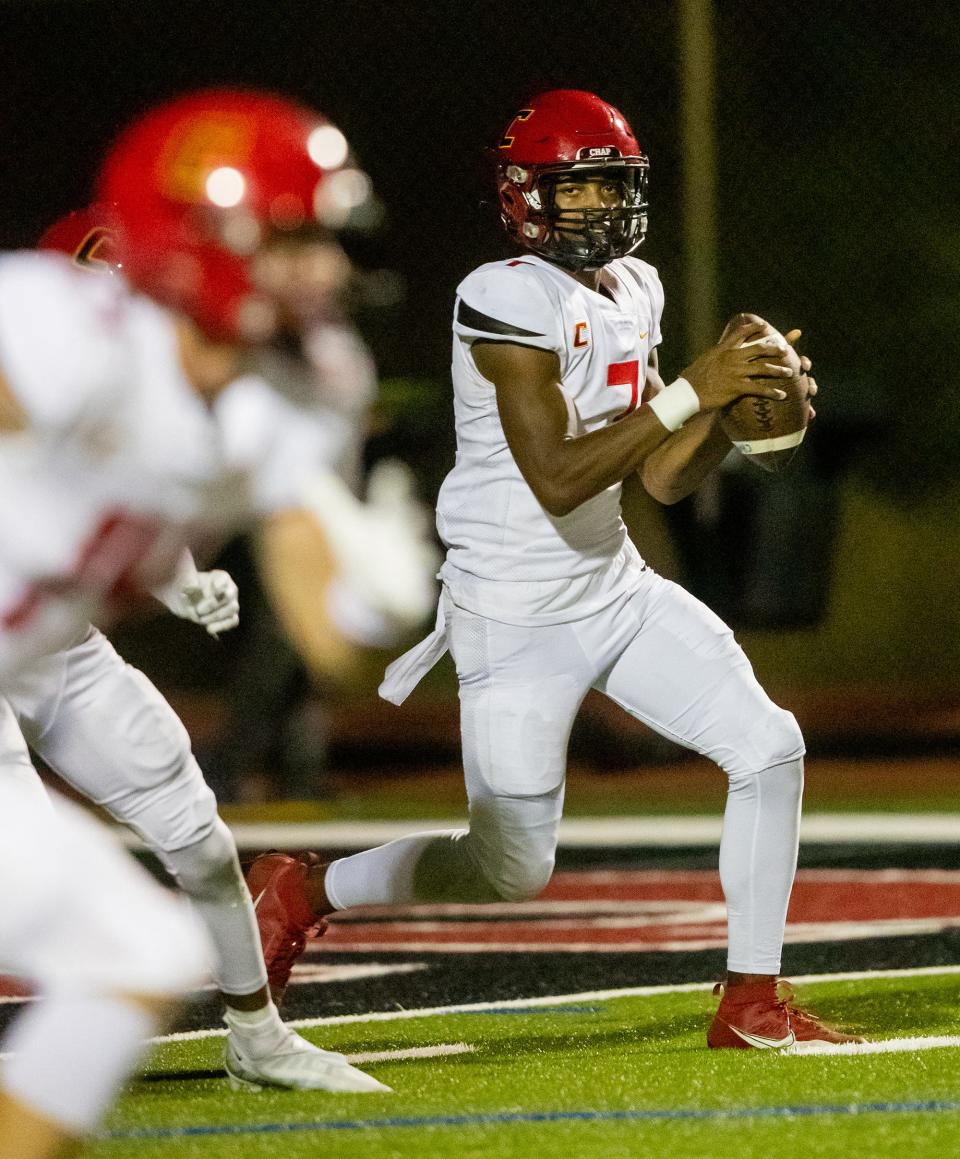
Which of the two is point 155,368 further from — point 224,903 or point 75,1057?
point 224,903

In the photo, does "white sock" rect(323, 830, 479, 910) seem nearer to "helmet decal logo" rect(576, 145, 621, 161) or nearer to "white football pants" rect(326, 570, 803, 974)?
"white football pants" rect(326, 570, 803, 974)

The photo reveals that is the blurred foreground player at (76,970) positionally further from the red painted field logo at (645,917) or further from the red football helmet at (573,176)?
the red painted field logo at (645,917)

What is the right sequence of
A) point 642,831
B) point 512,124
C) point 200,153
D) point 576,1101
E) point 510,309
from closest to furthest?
point 200,153, point 576,1101, point 510,309, point 512,124, point 642,831

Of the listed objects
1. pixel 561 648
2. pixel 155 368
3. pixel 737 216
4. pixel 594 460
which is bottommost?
pixel 737 216

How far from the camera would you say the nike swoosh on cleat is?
4.57m

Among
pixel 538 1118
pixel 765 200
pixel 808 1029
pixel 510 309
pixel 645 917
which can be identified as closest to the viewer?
pixel 538 1118

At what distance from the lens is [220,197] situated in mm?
2922

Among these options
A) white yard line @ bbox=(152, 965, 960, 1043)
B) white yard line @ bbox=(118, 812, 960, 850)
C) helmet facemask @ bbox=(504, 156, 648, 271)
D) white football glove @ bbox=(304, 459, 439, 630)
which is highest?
helmet facemask @ bbox=(504, 156, 648, 271)

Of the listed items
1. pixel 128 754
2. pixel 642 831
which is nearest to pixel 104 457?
pixel 128 754

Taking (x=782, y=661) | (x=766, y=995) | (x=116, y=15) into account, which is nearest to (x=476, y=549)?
(x=766, y=995)

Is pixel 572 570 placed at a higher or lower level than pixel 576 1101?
higher

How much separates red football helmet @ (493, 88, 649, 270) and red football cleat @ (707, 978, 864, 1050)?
1.61 m

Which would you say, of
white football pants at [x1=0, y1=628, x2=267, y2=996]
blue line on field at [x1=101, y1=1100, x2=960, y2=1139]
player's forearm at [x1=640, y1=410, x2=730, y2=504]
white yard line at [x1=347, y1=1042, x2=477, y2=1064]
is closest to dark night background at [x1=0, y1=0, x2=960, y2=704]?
player's forearm at [x1=640, y1=410, x2=730, y2=504]

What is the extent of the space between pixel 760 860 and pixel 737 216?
12881 millimetres
